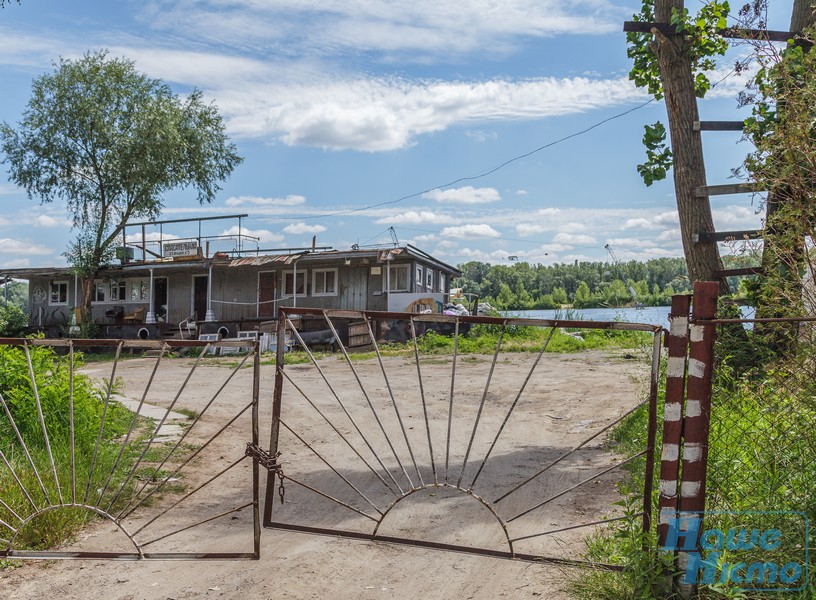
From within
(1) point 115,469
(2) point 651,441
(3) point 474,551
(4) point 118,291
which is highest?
(4) point 118,291

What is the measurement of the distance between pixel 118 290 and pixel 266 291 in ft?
27.2

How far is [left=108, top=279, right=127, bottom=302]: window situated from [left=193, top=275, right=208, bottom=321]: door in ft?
12.9

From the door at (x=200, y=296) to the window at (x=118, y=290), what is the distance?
3.93 m

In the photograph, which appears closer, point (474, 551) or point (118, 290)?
point (474, 551)

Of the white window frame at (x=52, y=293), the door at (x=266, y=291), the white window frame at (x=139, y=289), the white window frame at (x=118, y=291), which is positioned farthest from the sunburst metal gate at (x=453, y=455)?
the white window frame at (x=52, y=293)

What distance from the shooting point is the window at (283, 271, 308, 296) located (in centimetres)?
2838

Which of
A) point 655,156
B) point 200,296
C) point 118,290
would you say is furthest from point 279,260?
point 655,156

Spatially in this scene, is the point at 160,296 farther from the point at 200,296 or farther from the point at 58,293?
the point at 58,293

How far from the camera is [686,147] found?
8.40 meters

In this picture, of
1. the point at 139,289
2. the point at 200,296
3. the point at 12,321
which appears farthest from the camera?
the point at 139,289

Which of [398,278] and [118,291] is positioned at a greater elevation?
[398,278]

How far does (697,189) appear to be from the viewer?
8.20 metres

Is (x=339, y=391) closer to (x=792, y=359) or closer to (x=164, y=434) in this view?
(x=164, y=434)

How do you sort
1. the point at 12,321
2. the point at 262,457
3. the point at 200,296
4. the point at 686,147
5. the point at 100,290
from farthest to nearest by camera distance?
the point at 100,290, the point at 12,321, the point at 200,296, the point at 686,147, the point at 262,457
